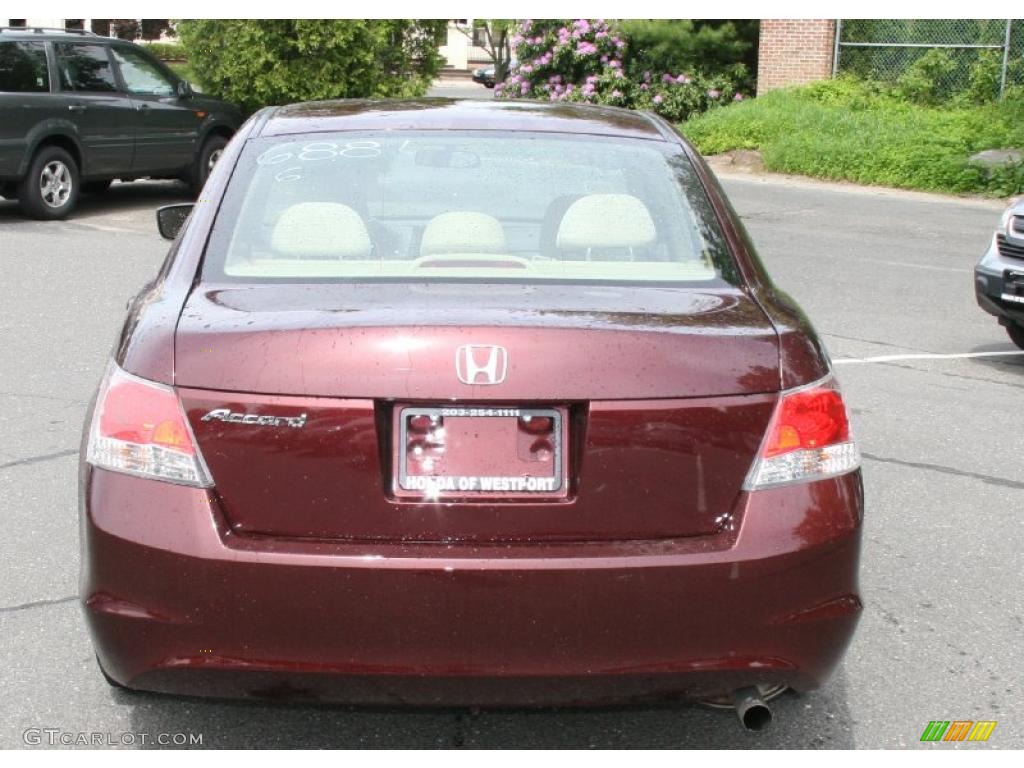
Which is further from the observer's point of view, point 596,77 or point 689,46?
point 596,77

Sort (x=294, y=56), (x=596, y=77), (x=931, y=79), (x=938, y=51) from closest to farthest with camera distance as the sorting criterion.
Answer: (x=294, y=56) → (x=938, y=51) → (x=931, y=79) → (x=596, y=77)

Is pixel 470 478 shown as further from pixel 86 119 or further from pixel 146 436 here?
pixel 86 119

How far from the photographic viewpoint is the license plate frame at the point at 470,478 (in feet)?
9.83

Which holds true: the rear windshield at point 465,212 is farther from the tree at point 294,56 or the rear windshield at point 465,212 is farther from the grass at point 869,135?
the grass at point 869,135

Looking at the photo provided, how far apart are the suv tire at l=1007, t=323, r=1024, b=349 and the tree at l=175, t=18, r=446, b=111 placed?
36.7 feet

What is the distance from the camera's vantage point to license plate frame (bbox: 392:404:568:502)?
3.00 metres

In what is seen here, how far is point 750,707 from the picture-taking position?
314 cm

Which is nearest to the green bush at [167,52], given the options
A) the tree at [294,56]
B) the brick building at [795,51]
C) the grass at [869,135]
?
the brick building at [795,51]

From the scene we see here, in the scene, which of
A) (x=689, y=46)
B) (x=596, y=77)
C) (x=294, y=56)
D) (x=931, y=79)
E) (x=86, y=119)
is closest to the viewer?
(x=86, y=119)

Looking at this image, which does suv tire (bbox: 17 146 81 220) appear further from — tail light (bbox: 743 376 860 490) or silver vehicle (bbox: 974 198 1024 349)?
tail light (bbox: 743 376 860 490)

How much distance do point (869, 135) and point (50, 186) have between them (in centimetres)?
1224

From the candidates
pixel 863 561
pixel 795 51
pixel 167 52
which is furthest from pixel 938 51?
pixel 167 52

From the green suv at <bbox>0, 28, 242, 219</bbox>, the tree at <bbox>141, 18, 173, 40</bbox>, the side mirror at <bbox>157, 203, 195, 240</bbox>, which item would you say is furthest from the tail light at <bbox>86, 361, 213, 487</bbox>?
the tree at <bbox>141, 18, 173, 40</bbox>
